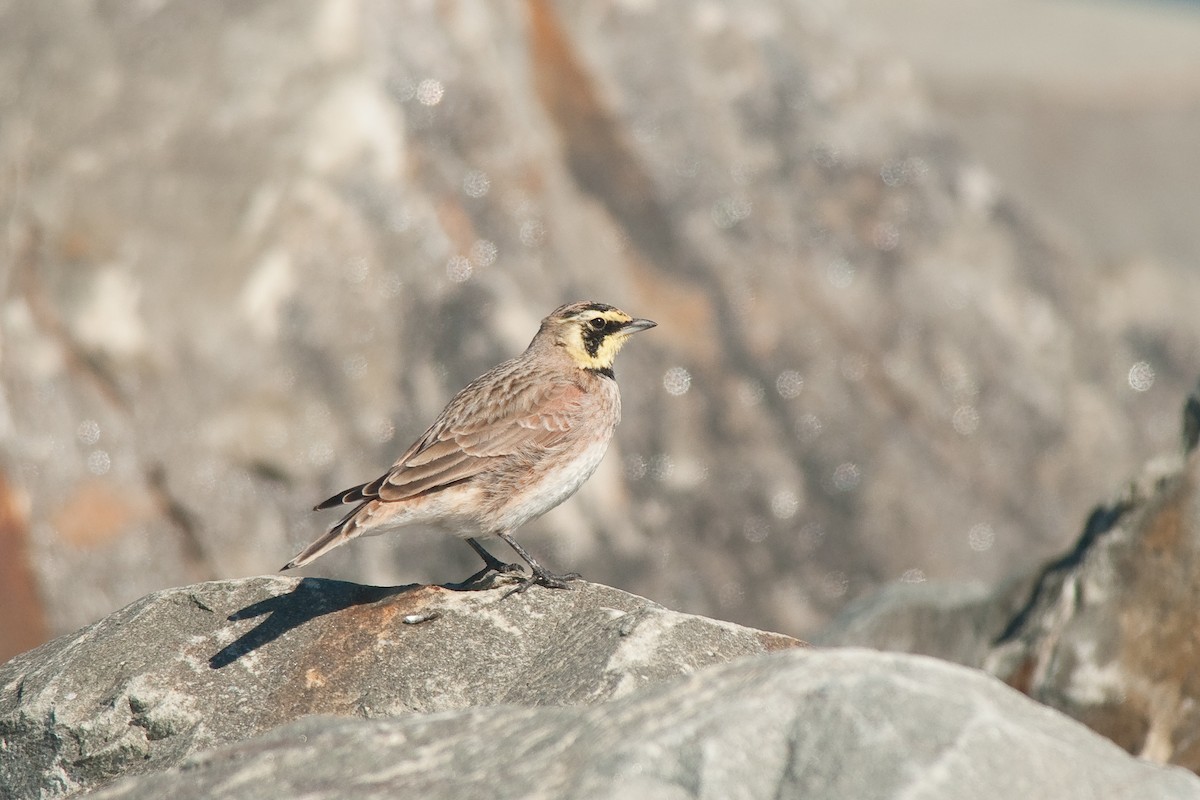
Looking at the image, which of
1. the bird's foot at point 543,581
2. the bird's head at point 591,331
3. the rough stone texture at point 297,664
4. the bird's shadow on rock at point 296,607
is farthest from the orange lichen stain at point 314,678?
the bird's head at point 591,331

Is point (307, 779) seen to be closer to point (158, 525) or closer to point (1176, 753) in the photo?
point (1176, 753)

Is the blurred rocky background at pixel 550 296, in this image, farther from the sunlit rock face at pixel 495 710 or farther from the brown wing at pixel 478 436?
the sunlit rock face at pixel 495 710

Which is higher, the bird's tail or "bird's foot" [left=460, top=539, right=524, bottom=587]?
the bird's tail

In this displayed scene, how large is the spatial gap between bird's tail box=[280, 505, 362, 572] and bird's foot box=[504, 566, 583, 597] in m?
0.87

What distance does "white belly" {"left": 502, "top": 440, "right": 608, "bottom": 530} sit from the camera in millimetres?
7891

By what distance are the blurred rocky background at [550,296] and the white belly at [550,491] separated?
4.59m

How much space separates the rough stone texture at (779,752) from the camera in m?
4.09

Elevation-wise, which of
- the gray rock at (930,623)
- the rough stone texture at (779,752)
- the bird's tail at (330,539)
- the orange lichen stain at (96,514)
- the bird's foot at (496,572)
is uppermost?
the bird's tail at (330,539)

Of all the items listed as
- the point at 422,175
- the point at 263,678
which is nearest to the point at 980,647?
the point at 263,678

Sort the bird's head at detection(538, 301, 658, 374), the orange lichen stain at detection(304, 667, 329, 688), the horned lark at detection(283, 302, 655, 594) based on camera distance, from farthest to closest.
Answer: the bird's head at detection(538, 301, 658, 374) < the horned lark at detection(283, 302, 655, 594) < the orange lichen stain at detection(304, 667, 329, 688)

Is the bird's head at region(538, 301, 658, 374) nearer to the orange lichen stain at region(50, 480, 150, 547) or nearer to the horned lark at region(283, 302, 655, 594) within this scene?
the horned lark at region(283, 302, 655, 594)

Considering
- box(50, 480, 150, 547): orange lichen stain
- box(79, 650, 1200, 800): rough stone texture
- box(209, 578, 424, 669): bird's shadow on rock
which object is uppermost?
box(79, 650, 1200, 800): rough stone texture

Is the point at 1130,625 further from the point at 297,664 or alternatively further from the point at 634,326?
the point at 297,664

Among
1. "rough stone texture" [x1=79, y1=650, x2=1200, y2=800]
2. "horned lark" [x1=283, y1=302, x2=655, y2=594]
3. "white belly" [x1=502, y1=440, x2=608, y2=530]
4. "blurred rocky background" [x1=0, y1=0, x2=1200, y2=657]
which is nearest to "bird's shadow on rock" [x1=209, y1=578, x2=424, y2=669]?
"horned lark" [x1=283, y1=302, x2=655, y2=594]
